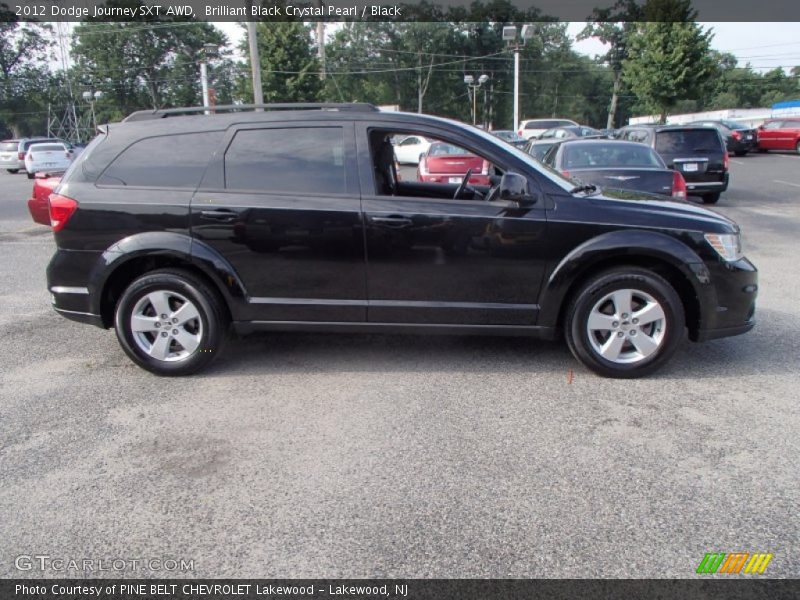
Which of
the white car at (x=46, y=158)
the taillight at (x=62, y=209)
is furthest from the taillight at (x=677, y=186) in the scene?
the white car at (x=46, y=158)

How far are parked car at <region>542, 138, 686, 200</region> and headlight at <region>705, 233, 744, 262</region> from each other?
3.45 m

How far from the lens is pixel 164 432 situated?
3627mm

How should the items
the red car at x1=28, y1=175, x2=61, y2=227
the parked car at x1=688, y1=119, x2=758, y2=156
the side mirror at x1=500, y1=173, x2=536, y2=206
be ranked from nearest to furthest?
the side mirror at x1=500, y1=173, x2=536, y2=206 < the red car at x1=28, y1=175, x2=61, y2=227 < the parked car at x1=688, y1=119, x2=758, y2=156

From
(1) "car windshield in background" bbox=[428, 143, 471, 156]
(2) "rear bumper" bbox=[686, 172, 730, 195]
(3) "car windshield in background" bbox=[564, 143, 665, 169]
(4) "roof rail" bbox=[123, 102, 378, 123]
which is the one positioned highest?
(4) "roof rail" bbox=[123, 102, 378, 123]

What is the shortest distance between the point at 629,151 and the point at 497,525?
758cm

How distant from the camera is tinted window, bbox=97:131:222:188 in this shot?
4.38 meters

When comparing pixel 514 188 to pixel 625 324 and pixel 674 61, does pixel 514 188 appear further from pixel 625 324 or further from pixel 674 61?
pixel 674 61

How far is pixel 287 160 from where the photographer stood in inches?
171

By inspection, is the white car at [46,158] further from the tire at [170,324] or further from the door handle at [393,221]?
the door handle at [393,221]

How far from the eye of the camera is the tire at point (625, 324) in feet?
13.7

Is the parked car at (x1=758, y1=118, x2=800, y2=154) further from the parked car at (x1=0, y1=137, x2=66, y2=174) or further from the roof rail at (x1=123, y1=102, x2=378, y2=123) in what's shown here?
the parked car at (x1=0, y1=137, x2=66, y2=174)

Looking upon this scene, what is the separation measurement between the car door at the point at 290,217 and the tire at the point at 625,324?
1567 mm

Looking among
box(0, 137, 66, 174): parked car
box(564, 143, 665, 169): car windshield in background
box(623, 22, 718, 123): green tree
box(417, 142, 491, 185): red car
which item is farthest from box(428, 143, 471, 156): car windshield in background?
box(623, 22, 718, 123): green tree

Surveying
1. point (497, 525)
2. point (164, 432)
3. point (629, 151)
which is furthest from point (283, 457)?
point (629, 151)
